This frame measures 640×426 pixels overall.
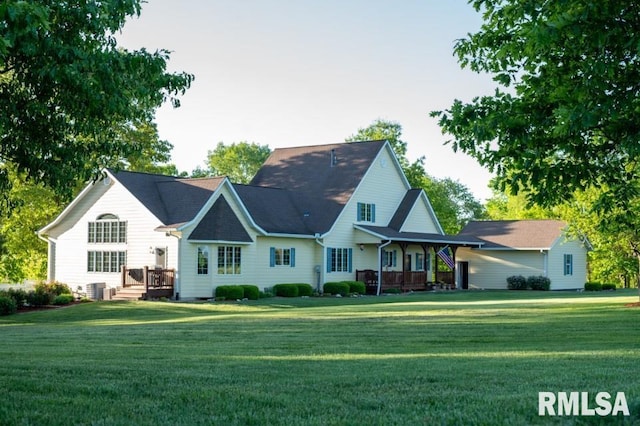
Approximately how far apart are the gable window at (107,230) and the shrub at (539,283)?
25.2 meters

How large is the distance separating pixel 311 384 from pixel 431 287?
130ft

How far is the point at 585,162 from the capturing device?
43.2 ft

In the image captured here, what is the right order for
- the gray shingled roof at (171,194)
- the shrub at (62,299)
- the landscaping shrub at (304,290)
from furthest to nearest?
1. the landscaping shrub at (304,290)
2. the gray shingled roof at (171,194)
3. the shrub at (62,299)

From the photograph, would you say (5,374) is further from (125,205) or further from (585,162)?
(125,205)

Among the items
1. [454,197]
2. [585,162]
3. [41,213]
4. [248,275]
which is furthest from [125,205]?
[454,197]

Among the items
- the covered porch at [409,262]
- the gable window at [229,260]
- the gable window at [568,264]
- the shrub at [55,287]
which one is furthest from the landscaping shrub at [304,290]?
the gable window at [568,264]

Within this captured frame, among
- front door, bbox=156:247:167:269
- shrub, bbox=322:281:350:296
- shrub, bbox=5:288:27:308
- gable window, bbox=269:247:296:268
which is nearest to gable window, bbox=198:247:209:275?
front door, bbox=156:247:167:269

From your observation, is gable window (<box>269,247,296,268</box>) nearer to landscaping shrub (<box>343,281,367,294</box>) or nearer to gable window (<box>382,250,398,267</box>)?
landscaping shrub (<box>343,281,367,294</box>)

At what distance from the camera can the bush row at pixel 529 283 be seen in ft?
162

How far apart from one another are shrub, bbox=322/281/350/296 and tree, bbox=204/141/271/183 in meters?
53.1

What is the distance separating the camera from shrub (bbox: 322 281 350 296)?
41062 millimetres

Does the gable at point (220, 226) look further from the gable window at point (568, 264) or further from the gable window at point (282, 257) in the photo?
the gable window at point (568, 264)

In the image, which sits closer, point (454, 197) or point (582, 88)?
point (582, 88)

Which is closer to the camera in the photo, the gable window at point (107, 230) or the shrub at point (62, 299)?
the shrub at point (62, 299)
